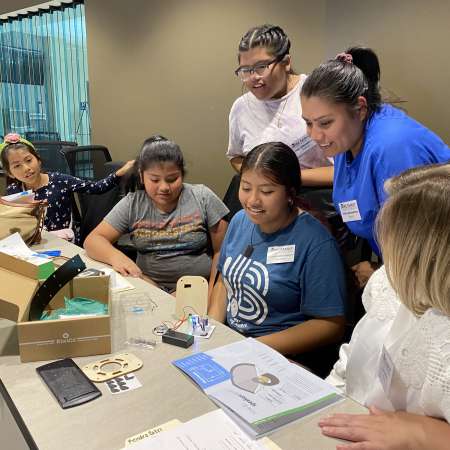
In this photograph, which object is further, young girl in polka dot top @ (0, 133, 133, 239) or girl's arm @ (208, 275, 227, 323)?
young girl in polka dot top @ (0, 133, 133, 239)

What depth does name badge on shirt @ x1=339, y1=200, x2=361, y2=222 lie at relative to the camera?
1.55m

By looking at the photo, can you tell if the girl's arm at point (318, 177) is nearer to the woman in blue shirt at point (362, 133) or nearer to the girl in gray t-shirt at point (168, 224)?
the woman in blue shirt at point (362, 133)

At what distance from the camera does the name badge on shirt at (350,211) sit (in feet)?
5.07

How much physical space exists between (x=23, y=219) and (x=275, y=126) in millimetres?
1210

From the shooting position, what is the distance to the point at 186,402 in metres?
0.96

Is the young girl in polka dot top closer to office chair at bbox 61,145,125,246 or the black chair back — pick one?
office chair at bbox 61,145,125,246

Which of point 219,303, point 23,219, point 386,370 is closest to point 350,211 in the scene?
point 219,303

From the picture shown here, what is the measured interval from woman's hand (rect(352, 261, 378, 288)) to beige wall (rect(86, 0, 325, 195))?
79.0 inches

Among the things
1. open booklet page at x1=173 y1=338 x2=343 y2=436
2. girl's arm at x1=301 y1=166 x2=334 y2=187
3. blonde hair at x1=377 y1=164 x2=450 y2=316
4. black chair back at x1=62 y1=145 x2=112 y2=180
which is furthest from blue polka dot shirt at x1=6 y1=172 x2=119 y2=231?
blonde hair at x1=377 y1=164 x2=450 y2=316

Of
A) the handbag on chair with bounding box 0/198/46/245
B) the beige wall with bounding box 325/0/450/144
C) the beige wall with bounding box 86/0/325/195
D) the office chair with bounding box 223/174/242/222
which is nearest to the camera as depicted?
the handbag on chair with bounding box 0/198/46/245

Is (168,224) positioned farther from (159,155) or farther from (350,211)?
(350,211)

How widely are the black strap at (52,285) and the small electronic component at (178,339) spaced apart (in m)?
0.30

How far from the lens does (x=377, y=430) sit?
83 cm

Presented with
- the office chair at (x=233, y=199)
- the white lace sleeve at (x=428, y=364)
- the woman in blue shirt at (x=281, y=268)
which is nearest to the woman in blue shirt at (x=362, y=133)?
the woman in blue shirt at (x=281, y=268)
